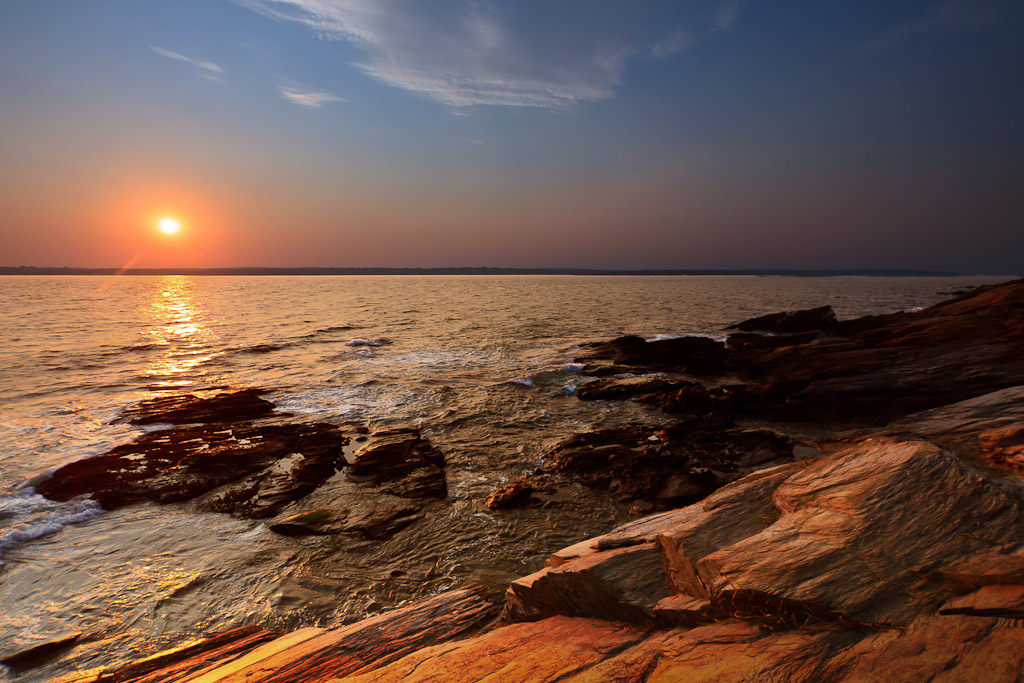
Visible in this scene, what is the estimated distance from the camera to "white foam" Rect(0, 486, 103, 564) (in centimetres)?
833

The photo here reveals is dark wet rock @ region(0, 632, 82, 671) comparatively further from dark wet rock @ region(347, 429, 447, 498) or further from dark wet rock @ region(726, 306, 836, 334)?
dark wet rock @ region(726, 306, 836, 334)

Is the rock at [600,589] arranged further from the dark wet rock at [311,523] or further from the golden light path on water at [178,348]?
the golden light path on water at [178,348]

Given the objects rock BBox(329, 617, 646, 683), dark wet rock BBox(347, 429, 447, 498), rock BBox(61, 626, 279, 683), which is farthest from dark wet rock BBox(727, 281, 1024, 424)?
rock BBox(61, 626, 279, 683)

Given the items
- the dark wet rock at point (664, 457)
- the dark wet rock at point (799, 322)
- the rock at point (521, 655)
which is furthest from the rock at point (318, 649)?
the dark wet rock at point (799, 322)

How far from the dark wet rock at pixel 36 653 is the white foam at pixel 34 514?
11.1 feet

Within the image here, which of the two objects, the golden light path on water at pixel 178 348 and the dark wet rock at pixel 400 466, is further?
the golden light path on water at pixel 178 348

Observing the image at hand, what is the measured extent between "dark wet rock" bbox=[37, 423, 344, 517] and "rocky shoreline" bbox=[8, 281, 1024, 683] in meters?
0.07

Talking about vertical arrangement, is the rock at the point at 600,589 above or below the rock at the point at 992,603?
below

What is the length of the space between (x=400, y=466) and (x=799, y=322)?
32159 mm

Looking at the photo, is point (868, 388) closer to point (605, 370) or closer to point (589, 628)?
point (605, 370)

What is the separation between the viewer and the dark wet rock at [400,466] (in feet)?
34.1

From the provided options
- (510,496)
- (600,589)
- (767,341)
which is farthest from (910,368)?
(600,589)

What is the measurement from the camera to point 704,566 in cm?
403

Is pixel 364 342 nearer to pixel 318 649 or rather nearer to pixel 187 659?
pixel 187 659
